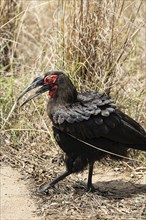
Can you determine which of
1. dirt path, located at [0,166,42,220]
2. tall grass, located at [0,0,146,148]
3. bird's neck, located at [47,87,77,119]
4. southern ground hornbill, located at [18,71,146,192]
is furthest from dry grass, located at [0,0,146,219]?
bird's neck, located at [47,87,77,119]

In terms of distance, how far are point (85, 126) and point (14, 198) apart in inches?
30.8

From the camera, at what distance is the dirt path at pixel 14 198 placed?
13.8ft

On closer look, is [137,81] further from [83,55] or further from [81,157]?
[81,157]

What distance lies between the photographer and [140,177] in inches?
189

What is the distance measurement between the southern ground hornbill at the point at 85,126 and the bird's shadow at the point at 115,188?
21 centimetres

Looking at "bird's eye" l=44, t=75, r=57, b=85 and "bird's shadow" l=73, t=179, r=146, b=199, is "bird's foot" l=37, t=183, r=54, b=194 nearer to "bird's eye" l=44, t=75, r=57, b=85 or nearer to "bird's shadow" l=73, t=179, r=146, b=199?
"bird's shadow" l=73, t=179, r=146, b=199

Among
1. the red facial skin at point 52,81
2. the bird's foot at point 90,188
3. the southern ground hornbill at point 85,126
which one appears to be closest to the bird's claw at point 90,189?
the bird's foot at point 90,188

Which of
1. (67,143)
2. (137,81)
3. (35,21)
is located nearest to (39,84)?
(67,143)

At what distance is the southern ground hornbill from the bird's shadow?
21 cm

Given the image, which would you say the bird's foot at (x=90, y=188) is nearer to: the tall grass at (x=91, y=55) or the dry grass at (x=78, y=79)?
the dry grass at (x=78, y=79)

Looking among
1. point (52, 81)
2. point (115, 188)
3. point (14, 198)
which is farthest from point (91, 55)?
point (14, 198)

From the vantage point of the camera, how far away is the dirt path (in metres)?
4.21

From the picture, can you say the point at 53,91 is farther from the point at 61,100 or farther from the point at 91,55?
the point at 91,55

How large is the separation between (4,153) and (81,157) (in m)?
1.01
